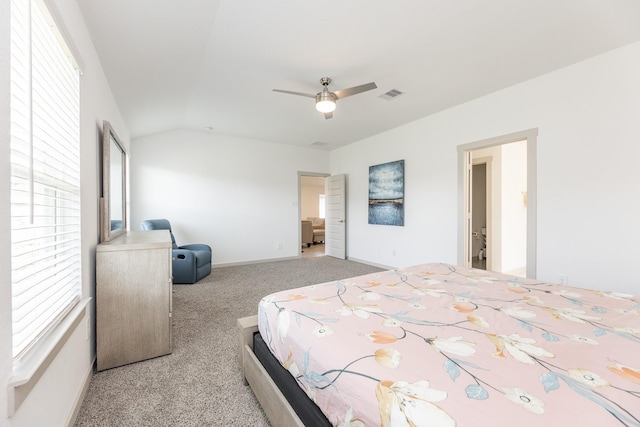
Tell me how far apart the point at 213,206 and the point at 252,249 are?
46.1 inches

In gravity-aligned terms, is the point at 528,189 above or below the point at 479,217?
above

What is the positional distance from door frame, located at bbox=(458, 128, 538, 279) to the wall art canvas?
1066 mm

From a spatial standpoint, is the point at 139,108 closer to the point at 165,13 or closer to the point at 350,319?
the point at 165,13

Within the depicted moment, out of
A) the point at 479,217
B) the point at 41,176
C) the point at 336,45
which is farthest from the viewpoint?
the point at 479,217

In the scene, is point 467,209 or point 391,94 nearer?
point 391,94

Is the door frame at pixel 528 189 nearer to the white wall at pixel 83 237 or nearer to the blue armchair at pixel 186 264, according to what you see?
the blue armchair at pixel 186 264

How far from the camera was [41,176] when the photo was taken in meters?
1.20

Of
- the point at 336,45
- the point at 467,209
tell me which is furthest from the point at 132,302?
the point at 467,209

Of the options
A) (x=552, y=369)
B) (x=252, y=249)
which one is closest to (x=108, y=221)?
(x=552, y=369)

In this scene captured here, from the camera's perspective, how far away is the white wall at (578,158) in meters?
2.46

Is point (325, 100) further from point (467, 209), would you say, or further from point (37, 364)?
point (37, 364)

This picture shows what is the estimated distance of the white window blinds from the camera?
3.29 feet

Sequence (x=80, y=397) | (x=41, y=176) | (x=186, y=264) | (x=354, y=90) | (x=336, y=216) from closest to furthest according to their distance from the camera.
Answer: (x=41, y=176) < (x=80, y=397) < (x=354, y=90) < (x=186, y=264) < (x=336, y=216)

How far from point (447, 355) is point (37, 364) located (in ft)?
5.02
